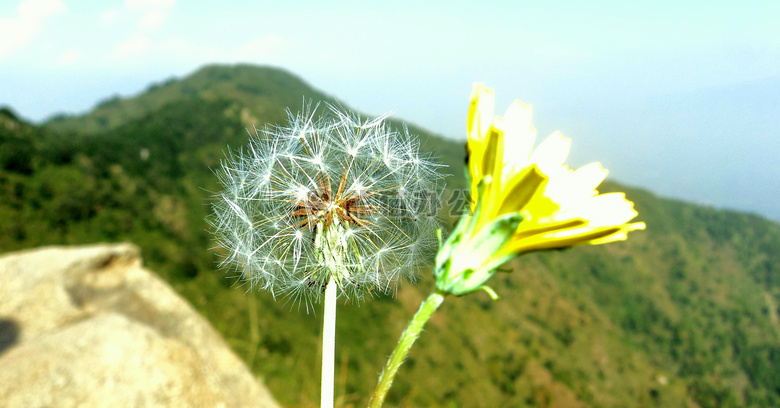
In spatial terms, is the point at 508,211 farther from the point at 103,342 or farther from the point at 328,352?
the point at 103,342

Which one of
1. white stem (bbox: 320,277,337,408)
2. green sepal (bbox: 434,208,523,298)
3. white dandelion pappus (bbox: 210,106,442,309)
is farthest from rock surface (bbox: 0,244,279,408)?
green sepal (bbox: 434,208,523,298)

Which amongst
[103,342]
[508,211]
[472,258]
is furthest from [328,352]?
[103,342]

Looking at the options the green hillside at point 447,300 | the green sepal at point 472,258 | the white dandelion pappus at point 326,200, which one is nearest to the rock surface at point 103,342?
the green hillside at point 447,300

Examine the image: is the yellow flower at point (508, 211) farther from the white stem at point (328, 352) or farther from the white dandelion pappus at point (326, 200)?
the white dandelion pappus at point (326, 200)

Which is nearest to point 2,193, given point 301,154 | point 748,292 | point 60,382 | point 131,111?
point 60,382

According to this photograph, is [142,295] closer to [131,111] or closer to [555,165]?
[555,165]
